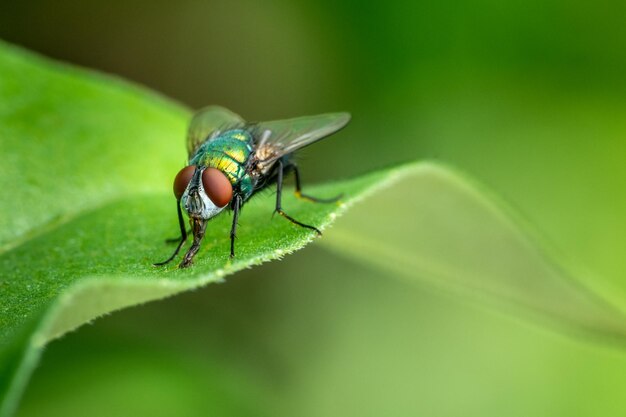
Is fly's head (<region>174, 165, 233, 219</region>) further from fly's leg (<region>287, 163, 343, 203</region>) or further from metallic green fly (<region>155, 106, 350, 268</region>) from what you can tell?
fly's leg (<region>287, 163, 343, 203</region>)

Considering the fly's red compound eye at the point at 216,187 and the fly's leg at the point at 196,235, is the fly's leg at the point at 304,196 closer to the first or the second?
the fly's red compound eye at the point at 216,187

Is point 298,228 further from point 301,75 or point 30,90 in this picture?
point 301,75

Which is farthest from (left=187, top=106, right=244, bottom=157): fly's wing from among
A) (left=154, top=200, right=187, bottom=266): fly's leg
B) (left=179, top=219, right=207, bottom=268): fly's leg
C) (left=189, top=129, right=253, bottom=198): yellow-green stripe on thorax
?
(left=179, top=219, right=207, bottom=268): fly's leg

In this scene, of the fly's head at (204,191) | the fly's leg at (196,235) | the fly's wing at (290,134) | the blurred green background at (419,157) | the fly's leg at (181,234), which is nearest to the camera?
the fly's leg at (181,234)

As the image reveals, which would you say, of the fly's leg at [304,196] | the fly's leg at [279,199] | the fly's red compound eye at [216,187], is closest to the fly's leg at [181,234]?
the fly's red compound eye at [216,187]

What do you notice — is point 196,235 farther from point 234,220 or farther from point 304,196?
point 304,196

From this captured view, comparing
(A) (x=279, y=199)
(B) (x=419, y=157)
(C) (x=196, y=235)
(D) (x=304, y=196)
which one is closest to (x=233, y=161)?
(A) (x=279, y=199)
